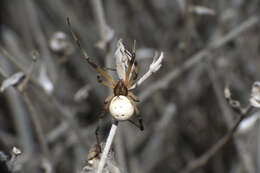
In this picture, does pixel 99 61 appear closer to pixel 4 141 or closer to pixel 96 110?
pixel 96 110

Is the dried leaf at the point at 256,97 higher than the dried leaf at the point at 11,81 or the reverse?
the reverse

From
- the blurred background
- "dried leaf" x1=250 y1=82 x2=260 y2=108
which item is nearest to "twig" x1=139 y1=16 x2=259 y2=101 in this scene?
the blurred background

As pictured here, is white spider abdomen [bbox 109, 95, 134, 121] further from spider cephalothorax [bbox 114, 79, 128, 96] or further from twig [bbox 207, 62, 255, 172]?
twig [bbox 207, 62, 255, 172]

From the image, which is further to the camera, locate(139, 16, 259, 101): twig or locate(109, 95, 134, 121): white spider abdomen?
locate(139, 16, 259, 101): twig

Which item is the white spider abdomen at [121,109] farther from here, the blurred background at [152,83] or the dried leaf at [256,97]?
the blurred background at [152,83]

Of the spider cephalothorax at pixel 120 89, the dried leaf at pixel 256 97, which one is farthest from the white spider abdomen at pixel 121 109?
the dried leaf at pixel 256 97

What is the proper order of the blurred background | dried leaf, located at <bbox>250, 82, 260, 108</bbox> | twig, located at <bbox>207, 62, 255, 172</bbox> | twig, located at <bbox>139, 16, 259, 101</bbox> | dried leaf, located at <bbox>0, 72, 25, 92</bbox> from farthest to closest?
the blurred background, twig, located at <bbox>139, 16, 259, 101</bbox>, twig, located at <bbox>207, 62, 255, 172</bbox>, dried leaf, located at <bbox>0, 72, 25, 92</bbox>, dried leaf, located at <bbox>250, 82, 260, 108</bbox>

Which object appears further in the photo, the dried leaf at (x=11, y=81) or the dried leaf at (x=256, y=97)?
the dried leaf at (x=11, y=81)
